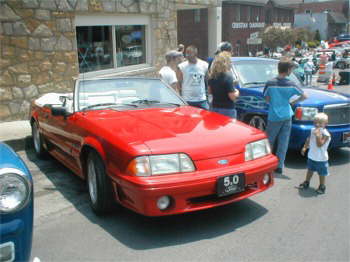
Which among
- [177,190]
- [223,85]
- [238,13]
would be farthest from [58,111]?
[238,13]

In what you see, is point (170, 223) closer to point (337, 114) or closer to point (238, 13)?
point (337, 114)

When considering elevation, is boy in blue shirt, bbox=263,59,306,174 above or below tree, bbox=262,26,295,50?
below

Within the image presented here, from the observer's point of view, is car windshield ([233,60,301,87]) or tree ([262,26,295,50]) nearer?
car windshield ([233,60,301,87])

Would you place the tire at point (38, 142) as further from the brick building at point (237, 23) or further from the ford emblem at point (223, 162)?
the brick building at point (237, 23)

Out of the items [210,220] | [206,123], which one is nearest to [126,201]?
[210,220]

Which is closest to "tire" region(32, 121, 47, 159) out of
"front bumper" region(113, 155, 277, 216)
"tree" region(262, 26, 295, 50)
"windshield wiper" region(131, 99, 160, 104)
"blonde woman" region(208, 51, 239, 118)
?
"windshield wiper" region(131, 99, 160, 104)

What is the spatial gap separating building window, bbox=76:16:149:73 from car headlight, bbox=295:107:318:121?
611 cm

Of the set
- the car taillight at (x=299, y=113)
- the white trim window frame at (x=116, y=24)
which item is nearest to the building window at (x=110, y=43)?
the white trim window frame at (x=116, y=24)

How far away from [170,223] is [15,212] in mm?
1902

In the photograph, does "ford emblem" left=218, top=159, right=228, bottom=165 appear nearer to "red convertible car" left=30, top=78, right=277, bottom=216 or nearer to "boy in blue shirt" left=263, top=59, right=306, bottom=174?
"red convertible car" left=30, top=78, right=277, bottom=216

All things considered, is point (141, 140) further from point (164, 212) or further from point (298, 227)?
point (298, 227)

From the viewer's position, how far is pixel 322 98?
6234 mm

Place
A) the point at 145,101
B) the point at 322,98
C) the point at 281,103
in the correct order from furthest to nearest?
the point at 322,98
the point at 281,103
the point at 145,101

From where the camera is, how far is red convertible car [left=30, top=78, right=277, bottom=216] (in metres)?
3.50
